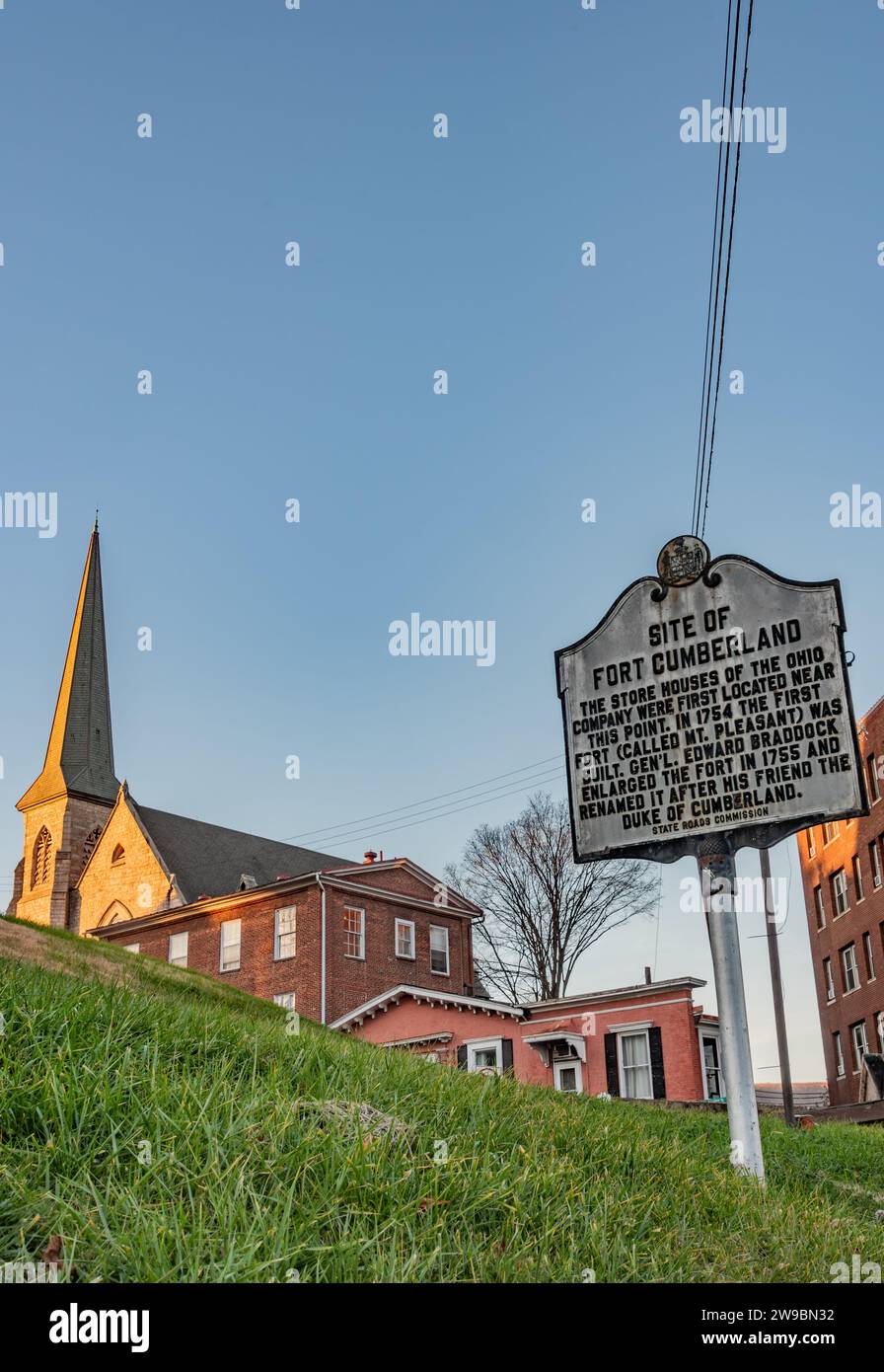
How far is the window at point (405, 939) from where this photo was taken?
4559 cm

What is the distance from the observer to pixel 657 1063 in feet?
106

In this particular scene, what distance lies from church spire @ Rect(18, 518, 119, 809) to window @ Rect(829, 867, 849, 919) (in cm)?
4182

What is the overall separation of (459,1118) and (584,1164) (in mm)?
805

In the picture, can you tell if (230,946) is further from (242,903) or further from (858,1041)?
(858,1041)

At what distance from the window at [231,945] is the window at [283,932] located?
199cm

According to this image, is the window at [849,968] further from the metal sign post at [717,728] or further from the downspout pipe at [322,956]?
the metal sign post at [717,728]

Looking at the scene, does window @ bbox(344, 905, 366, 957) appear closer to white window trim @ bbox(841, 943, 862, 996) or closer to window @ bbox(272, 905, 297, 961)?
window @ bbox(272, 905, 297, 961)

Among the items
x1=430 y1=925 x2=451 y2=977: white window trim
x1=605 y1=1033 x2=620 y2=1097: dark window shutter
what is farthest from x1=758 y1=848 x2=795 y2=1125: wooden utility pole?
x1=430 y1=925 x2=451 y2=977: white window trim

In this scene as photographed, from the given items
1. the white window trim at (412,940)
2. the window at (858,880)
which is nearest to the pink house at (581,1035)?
the white window trim at (412,940)

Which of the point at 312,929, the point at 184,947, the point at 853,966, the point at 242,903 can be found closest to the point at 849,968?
the point at 853,966

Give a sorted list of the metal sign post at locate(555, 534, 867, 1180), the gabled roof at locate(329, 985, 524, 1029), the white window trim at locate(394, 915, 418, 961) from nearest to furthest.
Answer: the metal sign post at locate(555, 534, 867, 1180) < the gabled roof at locate(329, 985, 524, 1029) < the white window trim at locate(394, 915, 418, 961)

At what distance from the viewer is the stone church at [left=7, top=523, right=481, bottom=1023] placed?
1697 inches
